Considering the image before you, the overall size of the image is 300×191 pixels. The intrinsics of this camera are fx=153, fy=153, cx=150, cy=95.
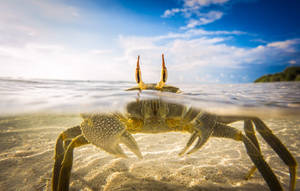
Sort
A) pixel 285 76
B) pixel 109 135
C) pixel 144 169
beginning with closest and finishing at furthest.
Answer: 1. pixel 109 135
2. pixel 144 169
3. pixel 285 76

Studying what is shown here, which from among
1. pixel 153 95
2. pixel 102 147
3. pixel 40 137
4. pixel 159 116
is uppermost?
pixel 153 95

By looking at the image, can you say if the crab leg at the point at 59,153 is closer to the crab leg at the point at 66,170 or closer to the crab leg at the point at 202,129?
the crab leg at the point at 66,170

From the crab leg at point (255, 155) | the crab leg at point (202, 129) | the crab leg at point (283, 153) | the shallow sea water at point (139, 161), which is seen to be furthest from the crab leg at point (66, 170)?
the crab leg at point (283, 153)

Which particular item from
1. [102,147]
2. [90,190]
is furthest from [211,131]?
[90,190]

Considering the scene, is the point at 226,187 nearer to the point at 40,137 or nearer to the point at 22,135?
the point at 40,137

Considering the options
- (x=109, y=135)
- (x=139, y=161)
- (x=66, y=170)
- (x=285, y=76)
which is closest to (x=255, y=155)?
(x=109, y=135)

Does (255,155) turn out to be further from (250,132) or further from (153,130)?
(153,130)

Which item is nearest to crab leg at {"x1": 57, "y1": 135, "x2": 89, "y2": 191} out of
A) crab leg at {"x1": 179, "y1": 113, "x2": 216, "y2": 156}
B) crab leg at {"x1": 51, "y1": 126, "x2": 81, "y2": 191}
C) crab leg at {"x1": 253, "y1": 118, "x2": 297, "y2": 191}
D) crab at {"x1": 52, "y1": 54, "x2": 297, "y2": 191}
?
Answer: crab at {"x1": 52, "y1": 54, "x2": 297, "y2": 191}

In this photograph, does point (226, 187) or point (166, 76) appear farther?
point (226, 187)
